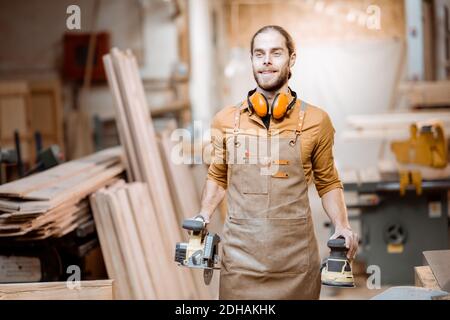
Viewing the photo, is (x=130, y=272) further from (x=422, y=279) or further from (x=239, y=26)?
(x=239, y=26)

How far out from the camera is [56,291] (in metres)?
3.38

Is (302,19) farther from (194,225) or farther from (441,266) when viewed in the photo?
(194,225)

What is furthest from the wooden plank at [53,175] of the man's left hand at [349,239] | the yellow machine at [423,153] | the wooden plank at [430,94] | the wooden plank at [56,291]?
the wooden plank at [430,94]

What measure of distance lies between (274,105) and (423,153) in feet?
10.1

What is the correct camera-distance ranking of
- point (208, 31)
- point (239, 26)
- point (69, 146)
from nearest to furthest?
point (69, 146), point (208, 31), point (239, 26)

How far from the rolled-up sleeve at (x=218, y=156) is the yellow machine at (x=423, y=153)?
282cm

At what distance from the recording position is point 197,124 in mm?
8805

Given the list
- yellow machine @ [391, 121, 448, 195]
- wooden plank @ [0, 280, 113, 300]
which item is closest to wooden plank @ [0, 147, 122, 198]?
wooden plank @ [0, 280, 113, 300]

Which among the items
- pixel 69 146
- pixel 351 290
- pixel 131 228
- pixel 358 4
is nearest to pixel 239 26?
pixel 358 4

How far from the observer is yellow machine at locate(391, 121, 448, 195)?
18.3 feet

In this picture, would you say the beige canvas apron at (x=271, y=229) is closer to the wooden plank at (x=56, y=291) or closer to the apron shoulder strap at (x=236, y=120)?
the apron shoulder strap at (x=236, y=120)

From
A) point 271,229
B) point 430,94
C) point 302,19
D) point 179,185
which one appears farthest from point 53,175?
point 302,19

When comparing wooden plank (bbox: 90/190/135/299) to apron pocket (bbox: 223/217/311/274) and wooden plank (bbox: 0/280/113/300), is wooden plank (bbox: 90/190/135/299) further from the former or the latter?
apron pocket (bbox: 223/217/311/274)
